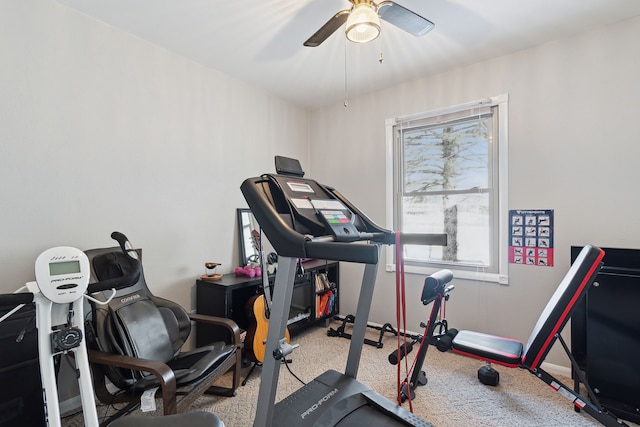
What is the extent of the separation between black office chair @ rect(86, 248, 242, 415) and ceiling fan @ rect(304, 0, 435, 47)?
198 centimetres

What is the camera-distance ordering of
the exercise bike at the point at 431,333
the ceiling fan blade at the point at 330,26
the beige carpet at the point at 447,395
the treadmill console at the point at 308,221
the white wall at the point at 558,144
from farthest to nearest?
the white wall at the point at 558,144 < the exercise bike at the point at 431,333 < the beige carpet at the point at 447,395 < the ceiling fan blade at the point at 330,26 < the treadmill console at the point at 308,221

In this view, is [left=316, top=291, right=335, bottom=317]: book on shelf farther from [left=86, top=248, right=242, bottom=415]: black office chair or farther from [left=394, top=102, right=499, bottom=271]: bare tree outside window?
[left=86, top=248, right=242, bottom=415]: black office chair

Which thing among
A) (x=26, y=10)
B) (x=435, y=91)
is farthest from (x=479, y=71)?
(x=26, y=10)

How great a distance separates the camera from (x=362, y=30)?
1.74 metres

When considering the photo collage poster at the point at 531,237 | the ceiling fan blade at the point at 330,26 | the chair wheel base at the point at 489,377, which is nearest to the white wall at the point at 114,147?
the ceiling fan blade at the point at 330,26

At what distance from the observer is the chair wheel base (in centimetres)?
232

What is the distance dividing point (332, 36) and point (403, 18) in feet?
2.70

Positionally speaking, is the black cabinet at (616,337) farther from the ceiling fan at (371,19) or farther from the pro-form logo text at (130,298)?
the pro-form logo text at (130,298)

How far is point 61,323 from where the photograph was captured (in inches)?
44.8

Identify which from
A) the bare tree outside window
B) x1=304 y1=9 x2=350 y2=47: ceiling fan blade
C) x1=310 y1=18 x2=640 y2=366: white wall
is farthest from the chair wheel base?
x1=304 y1=9 x2=350 y2=47: ceiling fan blade

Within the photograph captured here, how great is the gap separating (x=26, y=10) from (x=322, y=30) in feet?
5.86

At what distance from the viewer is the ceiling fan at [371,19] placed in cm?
164

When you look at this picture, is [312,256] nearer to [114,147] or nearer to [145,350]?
[145,350]

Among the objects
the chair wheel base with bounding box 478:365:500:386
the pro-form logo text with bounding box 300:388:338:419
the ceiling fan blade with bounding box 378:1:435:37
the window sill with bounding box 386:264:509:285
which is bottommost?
the chair wheel base with bounding box 478:365:500:386
